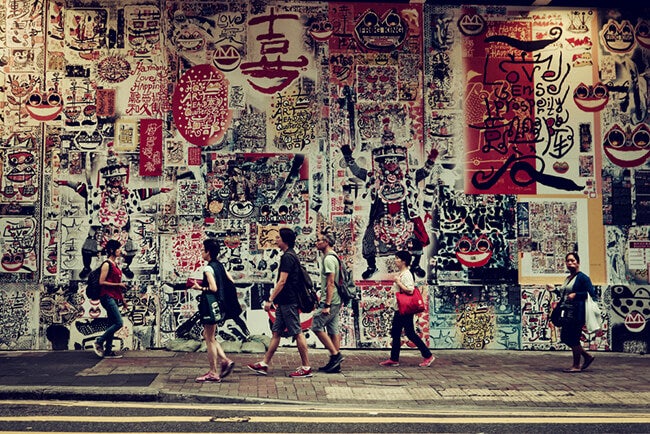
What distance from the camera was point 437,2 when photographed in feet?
41.5

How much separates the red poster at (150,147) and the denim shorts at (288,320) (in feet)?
12.9

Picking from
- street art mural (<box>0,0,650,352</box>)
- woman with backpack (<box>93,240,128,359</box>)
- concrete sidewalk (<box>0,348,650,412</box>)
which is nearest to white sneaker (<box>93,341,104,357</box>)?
woman with backpack (<box>93,240,128,359</box>)

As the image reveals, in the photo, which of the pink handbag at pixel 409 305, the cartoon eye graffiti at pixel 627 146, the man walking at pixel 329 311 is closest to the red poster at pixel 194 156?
the man walking at pixel 329 311

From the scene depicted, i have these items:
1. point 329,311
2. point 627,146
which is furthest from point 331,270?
point 627,146

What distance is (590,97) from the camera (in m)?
12.7

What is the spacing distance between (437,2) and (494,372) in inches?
251

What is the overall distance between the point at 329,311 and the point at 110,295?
3.52 metres

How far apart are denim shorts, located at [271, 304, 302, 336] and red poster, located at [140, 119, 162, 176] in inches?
154

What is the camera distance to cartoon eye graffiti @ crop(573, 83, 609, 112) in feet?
41.6

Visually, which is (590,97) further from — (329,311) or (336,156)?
(329,311)

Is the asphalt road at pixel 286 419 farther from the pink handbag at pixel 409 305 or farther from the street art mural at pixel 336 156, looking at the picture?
the street art mural at pixel 336 156

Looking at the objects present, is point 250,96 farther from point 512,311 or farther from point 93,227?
point 512,311

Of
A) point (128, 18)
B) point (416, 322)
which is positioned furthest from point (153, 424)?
point (128, 18)

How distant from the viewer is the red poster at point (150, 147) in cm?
1223
